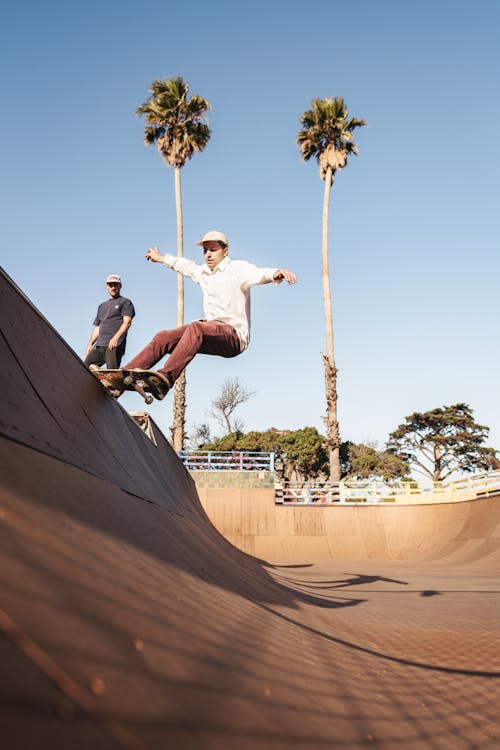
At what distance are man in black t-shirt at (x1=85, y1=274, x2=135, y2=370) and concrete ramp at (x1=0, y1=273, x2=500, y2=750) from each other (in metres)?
2.32

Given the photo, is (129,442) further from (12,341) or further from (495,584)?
(495,584)

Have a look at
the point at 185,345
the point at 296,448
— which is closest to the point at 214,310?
the point at 185,345

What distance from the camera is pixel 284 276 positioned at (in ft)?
13.3

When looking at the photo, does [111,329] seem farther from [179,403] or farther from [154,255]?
[179,403]

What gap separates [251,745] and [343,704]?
2.02 ft

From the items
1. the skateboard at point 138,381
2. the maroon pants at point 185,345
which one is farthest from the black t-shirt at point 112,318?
the skateboard at point 138,381

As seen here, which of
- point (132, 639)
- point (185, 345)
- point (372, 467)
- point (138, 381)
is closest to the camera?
point (132, 639)

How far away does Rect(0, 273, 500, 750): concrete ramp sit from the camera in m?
0.72

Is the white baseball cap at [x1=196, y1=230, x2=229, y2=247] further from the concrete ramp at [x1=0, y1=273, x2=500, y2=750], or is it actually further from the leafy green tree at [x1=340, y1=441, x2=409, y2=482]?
the leafy green tree at [x1=340, y1=441, x2=409, y2=482]

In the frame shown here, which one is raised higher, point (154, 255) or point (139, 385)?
point (154, 255)

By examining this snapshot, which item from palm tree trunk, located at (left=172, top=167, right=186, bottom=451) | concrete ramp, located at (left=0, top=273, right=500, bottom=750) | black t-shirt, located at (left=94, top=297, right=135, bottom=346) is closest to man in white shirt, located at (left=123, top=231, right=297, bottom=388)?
black t-shirt, located at (left=94, top=297, right=135, bottom=346)

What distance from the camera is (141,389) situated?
344 cm

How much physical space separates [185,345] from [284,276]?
96cm

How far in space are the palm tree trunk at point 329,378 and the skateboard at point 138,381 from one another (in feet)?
58.9
